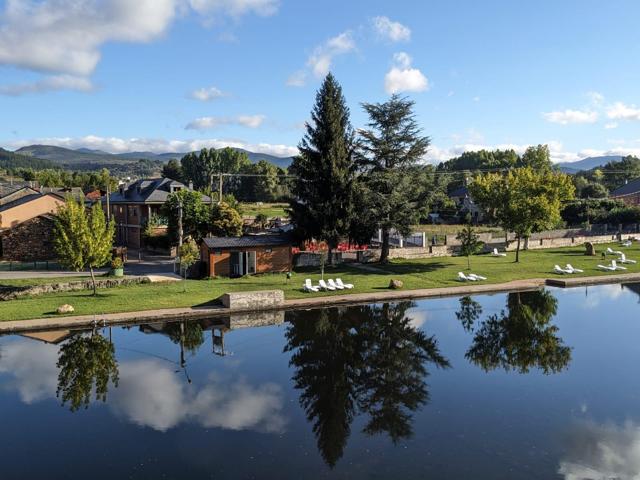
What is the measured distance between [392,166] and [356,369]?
27.5 metres

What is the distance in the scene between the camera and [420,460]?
13828 millimetres

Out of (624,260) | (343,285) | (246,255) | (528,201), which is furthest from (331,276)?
(624,260)

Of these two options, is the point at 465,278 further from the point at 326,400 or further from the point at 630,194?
the point at 630,194

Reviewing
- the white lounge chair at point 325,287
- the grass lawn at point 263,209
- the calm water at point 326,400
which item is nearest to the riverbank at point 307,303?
the calm water at point 326,400

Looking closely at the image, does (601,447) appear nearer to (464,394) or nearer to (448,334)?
(464,394)

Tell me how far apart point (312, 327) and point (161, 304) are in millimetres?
8895

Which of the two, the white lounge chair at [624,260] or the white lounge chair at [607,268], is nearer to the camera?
the white lounge chair at [607,268]

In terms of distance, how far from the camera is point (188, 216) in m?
47.1

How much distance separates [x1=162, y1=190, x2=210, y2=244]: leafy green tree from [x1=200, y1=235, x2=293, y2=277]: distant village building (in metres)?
6.98

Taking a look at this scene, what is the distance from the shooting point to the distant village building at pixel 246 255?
38.7 metres

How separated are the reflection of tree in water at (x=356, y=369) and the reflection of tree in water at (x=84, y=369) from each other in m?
7.09

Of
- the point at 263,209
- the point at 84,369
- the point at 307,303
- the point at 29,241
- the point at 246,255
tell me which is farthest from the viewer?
the point at 263,209

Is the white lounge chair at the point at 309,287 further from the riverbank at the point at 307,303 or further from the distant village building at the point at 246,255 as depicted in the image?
the distant village building at the point at 246,255

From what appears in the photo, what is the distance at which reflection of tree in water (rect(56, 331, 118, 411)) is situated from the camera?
1841 cm
